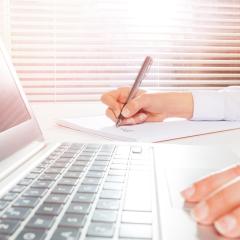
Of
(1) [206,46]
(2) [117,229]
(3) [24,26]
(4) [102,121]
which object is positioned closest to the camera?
(2) [117,229]

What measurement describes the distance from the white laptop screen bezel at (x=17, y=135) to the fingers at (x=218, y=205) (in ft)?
0.90

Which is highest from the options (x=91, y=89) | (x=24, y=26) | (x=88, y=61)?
(x=24, y=26)

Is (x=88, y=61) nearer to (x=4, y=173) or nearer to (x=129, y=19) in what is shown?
(x=129, y=19)

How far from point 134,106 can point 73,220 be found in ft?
2.11

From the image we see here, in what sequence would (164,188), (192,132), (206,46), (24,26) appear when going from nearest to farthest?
(164,188) < (192,132) < (24,26) < (206,46)

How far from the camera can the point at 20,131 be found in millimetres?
618

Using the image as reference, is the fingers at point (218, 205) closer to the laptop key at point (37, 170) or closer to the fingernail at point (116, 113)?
the laptop key at point (37, 170)

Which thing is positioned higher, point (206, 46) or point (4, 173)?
point (206, 46)

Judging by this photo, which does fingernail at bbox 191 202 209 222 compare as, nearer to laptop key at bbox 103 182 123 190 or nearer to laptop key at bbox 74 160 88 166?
laptop key at bbox 103 182 123 190

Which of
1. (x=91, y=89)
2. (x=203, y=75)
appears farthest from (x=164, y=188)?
(x=203, y=75)

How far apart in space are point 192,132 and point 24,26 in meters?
1.91

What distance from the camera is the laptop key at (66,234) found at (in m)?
0.30

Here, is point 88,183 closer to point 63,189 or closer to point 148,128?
point 63,189

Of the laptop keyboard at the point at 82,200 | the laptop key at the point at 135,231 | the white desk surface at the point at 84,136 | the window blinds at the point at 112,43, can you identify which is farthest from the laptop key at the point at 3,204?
the window blinds at the point at 112,43
